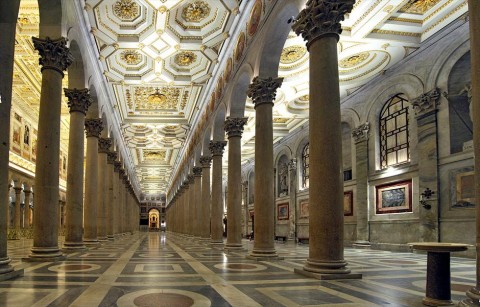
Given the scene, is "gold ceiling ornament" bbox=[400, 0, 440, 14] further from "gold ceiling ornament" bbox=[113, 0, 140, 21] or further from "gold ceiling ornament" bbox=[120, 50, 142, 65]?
"gold ceiling ornament" bbox=[120, 50, 142, 65]

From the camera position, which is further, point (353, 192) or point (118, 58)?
point (353, 192)

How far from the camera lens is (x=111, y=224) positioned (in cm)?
2559

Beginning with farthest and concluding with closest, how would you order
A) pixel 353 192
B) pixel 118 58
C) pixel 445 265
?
1. pixel 353 192
2. pixel 118 58
3. pixel 445 265

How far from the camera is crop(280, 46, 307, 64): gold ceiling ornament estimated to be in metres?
17.1

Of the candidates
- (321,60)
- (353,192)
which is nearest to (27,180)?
(353,192)

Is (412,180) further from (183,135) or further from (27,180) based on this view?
(27,180)

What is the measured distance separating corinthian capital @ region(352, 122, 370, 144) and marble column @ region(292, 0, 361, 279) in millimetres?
12717

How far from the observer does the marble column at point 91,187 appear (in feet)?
56.6

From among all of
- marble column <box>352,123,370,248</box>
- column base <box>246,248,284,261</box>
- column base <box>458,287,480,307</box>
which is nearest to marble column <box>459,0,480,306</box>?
column base <box>458,287,480,307</box>

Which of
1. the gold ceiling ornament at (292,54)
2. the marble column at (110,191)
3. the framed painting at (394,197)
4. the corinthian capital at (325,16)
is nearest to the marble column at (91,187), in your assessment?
the marble column at (110,191)

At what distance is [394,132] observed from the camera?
62.7 ft

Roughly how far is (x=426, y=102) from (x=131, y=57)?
12690mm

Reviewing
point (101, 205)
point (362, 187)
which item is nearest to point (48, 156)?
point (101, 205)

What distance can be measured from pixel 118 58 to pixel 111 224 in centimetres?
1089
